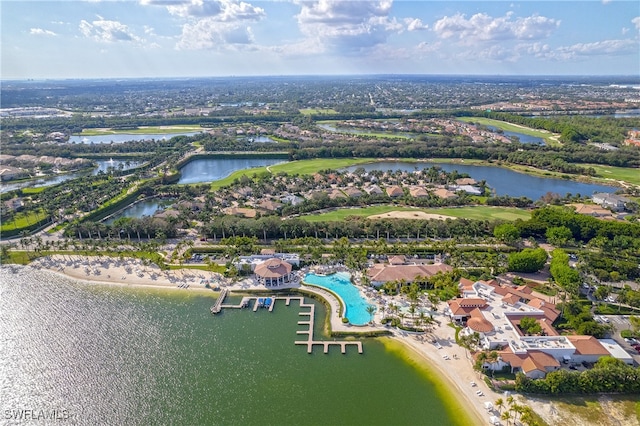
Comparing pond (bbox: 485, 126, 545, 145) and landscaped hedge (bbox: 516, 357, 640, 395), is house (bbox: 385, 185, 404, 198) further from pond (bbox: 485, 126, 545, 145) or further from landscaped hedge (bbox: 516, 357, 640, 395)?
pond (bbox: 485, 126, 545, 145)

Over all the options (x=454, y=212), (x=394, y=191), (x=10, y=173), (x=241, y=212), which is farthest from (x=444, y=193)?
(x=10, y=173)

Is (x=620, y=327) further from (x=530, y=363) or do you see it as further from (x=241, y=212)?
(x=241, y=212)

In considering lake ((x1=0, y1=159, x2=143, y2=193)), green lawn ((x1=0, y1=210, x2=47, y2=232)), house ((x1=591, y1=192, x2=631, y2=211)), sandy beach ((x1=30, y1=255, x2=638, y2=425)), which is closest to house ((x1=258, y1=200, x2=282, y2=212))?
sandy beach ((x1=30, y1=255, x2=638, y2=425))

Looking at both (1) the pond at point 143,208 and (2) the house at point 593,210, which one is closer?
(2) the house at point 593,210

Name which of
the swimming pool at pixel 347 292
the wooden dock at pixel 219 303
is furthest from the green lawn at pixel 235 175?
the swimming pool at pixel 347 292

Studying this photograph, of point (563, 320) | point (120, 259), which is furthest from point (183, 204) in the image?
point (563, 320)

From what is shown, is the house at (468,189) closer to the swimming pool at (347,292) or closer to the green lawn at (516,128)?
the swimming pool at (347,292)

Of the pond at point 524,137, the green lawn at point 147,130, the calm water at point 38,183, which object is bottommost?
the calm water at point 38,183
